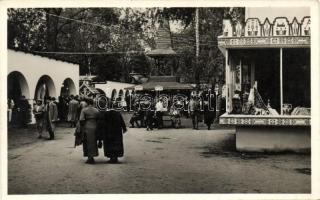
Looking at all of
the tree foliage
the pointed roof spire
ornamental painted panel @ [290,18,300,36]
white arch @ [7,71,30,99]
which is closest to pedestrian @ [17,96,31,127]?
white arch @ [7,71,30,99]

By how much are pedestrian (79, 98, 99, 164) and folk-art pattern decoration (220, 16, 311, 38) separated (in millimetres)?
3015

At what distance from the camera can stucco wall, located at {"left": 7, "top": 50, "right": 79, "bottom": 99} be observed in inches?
496

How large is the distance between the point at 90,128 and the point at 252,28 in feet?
11.8

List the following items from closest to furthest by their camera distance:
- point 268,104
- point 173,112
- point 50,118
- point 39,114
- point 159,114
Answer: point 268,104 < point 39,114 < point 50,118 < point 159,114 < point 173,112

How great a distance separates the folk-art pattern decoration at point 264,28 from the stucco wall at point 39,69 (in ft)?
14.4

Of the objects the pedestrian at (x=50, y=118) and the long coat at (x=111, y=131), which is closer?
the long coat at (x=111, y=131)

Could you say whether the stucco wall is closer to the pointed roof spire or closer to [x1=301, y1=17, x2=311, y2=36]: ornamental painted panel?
the pointed roof spire

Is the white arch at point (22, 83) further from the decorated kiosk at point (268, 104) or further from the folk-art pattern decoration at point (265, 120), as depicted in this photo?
the folk-art pattern decoration at point (265, 120)

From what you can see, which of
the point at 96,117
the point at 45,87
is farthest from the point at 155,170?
the point at 45,87

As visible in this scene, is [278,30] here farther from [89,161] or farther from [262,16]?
[89,161]

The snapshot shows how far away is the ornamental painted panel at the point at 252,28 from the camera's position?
31.0ft

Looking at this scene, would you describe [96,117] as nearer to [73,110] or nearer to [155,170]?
[155,170]

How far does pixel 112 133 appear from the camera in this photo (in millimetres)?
8844

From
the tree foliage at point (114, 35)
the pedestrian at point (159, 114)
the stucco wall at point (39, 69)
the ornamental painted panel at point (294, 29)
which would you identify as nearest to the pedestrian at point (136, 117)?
the pedestrian at point (159, 114)
